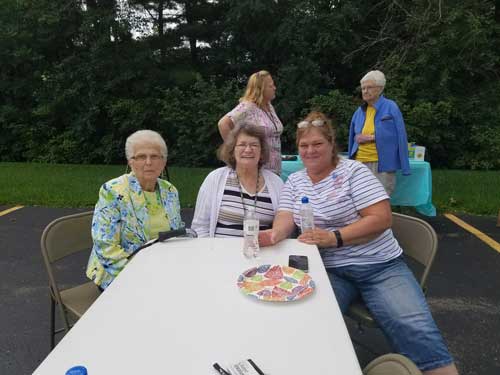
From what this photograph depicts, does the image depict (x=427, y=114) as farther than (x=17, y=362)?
Yes

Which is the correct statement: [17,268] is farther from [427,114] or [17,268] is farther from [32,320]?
[427,114]

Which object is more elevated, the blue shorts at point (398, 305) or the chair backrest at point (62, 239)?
the chair backrest at point (62, 239)

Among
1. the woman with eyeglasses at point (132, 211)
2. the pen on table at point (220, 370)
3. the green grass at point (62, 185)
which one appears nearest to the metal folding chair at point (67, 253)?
the woman with eyeglasses at point (132, 211)

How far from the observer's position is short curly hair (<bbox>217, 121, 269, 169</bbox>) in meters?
2.40

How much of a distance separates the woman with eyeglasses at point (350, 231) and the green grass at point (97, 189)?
410cm

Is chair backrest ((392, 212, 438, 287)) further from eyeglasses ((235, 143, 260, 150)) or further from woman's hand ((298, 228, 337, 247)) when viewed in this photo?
eyeglasses ((235, 143, 260, 150))

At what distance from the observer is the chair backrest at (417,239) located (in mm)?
1996

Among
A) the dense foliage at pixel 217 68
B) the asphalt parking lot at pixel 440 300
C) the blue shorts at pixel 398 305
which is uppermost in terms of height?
the dense foliage at pixel 217 68

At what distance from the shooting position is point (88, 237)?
2334 mm

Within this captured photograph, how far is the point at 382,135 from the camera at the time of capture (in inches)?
159

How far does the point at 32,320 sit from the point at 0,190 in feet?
17.1

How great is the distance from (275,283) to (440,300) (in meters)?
2.23

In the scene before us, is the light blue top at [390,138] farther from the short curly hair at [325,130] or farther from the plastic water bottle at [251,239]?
the plastic water bottle at [251,239]

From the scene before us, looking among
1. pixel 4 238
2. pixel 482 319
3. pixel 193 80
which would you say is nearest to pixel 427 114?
pixel 193 80
